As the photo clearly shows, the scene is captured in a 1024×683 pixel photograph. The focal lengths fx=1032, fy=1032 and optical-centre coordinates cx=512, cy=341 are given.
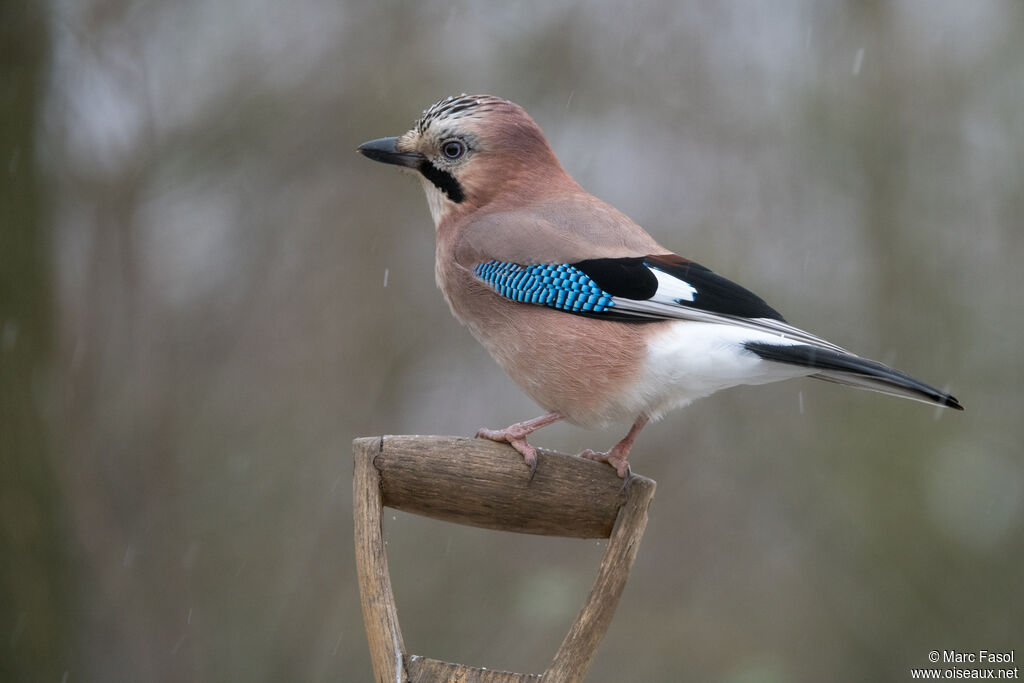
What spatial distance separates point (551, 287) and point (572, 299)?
0.28ft

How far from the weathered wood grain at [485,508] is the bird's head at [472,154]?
1.05 m

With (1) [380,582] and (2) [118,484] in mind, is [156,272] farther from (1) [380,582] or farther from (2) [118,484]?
(1) [380,582]

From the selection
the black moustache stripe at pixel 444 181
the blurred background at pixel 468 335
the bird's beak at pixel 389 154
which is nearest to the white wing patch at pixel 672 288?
the black moustache stripe at pixel 444 181

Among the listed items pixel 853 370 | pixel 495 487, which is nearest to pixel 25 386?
pixel 495 487

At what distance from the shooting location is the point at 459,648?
6230mm

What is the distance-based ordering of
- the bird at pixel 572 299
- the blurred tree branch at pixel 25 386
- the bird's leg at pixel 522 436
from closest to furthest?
1. the bird's leg at pixel 522 436
2. the bird at pixel 572 299
3. the blurred tree branch at pixel 25 386

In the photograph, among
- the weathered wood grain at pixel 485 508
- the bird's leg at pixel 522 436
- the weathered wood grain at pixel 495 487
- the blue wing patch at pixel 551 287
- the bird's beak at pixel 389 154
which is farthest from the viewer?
the bird's beak at pixel 389 154

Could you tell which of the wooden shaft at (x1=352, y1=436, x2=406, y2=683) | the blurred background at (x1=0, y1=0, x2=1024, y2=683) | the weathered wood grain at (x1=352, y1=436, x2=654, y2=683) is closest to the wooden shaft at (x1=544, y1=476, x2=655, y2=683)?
the weathered wood grain at (x1=352, y1=436, x2=654, y2=683)

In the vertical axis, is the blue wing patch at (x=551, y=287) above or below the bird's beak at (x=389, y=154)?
below

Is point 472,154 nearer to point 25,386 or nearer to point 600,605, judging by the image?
point 600,605

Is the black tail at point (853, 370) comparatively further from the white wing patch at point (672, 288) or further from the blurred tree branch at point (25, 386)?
the blurred tree branch at point (25, 386)

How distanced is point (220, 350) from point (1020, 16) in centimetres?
537

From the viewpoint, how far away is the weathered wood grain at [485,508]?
275 centimetres

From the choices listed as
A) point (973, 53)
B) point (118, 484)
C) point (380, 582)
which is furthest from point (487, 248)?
point (973, 53)
